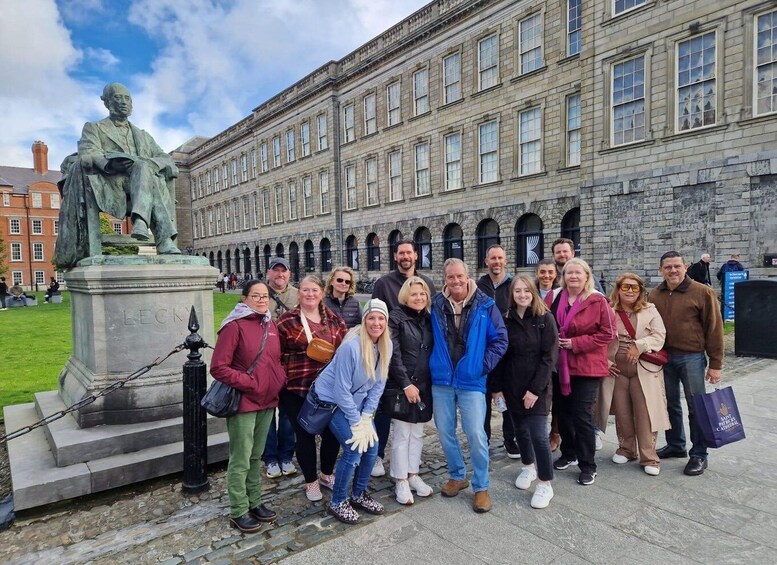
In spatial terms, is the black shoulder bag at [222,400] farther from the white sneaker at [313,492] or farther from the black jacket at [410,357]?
the black jacket at [410,357]

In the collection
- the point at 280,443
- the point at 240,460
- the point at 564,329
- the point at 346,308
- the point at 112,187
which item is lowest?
the point at 280,443

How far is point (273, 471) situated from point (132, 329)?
6.24 feet

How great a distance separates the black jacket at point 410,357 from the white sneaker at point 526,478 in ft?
3.19

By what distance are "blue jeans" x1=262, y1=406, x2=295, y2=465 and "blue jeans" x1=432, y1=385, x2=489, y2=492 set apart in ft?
4.74

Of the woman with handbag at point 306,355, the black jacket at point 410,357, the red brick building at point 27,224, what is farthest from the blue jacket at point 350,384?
the red brick building at point 27,224

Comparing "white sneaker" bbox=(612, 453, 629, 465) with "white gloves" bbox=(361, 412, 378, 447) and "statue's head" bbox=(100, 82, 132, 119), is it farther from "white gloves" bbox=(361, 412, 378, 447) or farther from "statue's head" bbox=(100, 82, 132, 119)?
"statue's head" bbox=(100, 82, 132, 119)

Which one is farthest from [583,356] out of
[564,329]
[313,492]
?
[313,492]

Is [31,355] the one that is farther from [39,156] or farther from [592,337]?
[39,156]

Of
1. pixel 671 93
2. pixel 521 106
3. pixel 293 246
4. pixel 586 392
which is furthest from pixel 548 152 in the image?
pixel 293 246

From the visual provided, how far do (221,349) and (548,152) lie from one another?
20.3 metres

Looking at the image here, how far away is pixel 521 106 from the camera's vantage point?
71.6 feet

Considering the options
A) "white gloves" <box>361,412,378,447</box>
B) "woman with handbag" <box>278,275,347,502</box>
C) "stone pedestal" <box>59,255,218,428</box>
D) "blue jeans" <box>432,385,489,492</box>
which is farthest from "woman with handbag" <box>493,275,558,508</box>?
"stone pedestal" <box>59,255,218,428</box>

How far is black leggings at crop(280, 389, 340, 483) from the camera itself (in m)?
3.76

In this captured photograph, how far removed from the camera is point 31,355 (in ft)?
33.8
